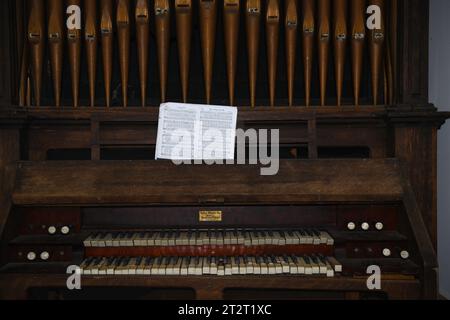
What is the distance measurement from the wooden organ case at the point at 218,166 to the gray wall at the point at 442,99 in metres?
0.76

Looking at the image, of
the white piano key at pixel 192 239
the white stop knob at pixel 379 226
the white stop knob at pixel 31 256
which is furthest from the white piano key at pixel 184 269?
the white stop knob at pixel 379 226

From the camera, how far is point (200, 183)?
2.51 m

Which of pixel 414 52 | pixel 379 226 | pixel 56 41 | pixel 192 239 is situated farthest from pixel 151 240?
pixel 414 52

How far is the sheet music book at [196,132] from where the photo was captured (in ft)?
8.67

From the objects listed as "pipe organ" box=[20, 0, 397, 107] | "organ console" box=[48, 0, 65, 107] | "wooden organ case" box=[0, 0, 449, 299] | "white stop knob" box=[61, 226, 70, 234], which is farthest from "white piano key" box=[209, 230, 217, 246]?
Answer: "organ console" box=[48, 0, 65, 107]

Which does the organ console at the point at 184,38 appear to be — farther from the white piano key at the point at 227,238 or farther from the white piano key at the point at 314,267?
the white piano key at the point at 314,267

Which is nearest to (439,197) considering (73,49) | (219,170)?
(219,170)

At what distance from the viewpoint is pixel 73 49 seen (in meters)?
2.88

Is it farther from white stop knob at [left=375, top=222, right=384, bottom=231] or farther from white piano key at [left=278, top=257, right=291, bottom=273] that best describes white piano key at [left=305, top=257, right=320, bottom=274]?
white stop knob at [left=375, top=222, right=384, bottom=231]

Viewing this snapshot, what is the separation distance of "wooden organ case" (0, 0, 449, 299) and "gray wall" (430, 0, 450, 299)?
0.76m

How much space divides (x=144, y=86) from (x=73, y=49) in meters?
0.53

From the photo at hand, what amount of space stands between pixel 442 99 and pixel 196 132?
2122 millimetres

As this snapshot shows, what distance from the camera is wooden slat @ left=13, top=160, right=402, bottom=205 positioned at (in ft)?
8.02
